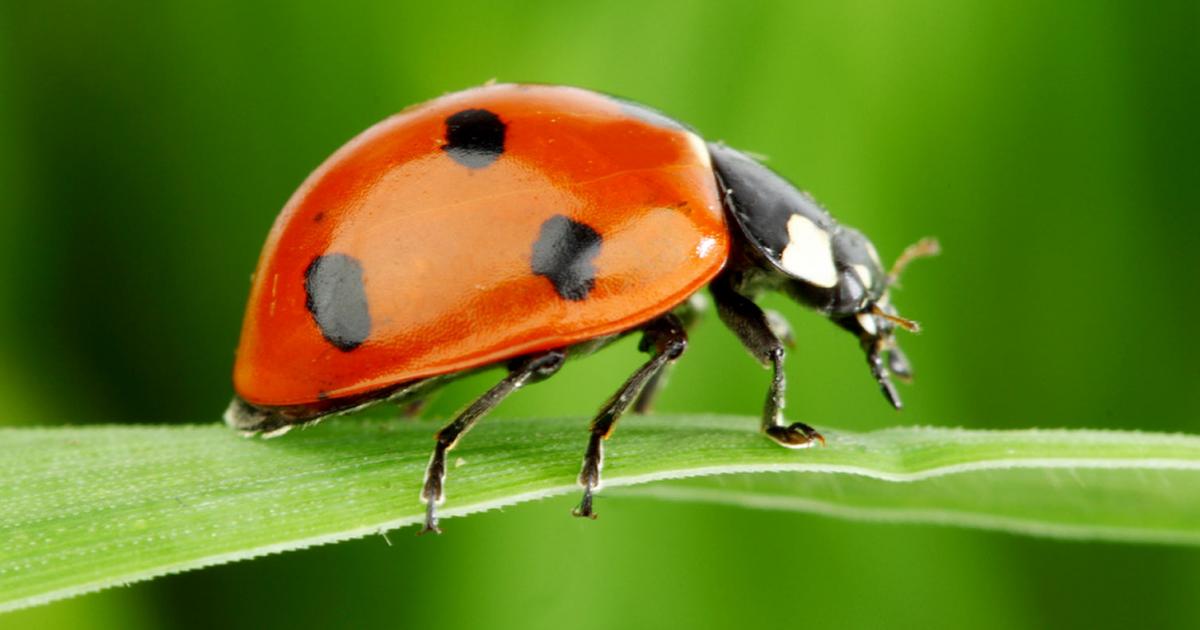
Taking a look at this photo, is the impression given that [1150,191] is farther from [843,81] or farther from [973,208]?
[843,81]

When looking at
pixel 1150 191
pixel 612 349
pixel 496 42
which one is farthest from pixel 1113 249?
pixel 496 42

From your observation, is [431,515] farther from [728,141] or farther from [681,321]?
[728,141]

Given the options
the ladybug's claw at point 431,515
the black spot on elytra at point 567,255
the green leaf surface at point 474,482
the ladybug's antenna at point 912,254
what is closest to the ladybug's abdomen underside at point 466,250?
the black spot on elytra at point 567,255

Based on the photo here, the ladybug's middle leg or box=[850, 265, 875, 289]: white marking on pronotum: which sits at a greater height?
box=[850, 265, 875, 289]: white marking on pronotum

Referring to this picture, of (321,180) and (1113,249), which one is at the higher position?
(321,180)

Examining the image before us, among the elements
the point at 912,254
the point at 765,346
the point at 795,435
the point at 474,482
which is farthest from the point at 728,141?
the point at 474,482

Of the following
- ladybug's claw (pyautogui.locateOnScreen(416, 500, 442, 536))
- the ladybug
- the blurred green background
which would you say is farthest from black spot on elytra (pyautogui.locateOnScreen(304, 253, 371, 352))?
the blurred green background

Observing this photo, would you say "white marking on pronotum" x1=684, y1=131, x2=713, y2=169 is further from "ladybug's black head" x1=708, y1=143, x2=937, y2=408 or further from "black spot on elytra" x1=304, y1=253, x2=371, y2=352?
"black spot on elytra" x1=304, y1=253, x2=371, y2=352
